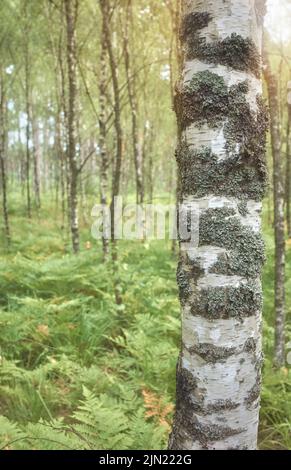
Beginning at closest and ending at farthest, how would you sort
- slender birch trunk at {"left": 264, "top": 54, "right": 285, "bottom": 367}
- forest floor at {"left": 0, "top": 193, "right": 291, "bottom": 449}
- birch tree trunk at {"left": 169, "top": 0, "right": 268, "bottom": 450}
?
birch tree trunk at {"left": 169, "top": 0, "right": 268, "bottom": 450}
forest floor at {"left": 0, "top": 193, "right": 291, "bottom": 449}
slender birch trunk at {"left": 264, "top": 54, "right": 285, "bottom": 367}

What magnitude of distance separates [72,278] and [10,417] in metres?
3.17

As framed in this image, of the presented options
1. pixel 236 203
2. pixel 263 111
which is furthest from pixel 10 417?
pixel 263 111

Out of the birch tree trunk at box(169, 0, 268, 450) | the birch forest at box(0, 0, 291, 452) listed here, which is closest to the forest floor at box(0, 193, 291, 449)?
the birch forest at box(0, 0, 291, 452)

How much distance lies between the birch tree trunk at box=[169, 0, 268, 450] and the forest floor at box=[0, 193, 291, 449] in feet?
4.67

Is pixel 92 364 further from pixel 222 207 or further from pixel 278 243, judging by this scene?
pixel 222 207

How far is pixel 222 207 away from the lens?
5.74 feet

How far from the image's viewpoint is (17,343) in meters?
4.92

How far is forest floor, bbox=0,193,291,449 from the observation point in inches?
123

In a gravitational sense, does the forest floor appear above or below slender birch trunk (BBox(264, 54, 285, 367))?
below

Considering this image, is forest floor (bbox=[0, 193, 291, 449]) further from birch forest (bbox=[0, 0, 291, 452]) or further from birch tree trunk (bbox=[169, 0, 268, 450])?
birch tree trunk (bbox=[169, 0, 268, 450])

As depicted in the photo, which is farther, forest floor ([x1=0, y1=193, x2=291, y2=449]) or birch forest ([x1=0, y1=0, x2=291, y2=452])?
forest floor ([x1=0, y1=193, x2=291, y2=449])

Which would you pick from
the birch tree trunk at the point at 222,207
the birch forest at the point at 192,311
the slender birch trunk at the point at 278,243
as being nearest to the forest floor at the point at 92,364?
the birch forest at the point at 192,311

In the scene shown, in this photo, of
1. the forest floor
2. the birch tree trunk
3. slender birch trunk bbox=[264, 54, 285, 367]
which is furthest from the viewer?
slender birch trunk bbox=[264, 54, 285, 367]
